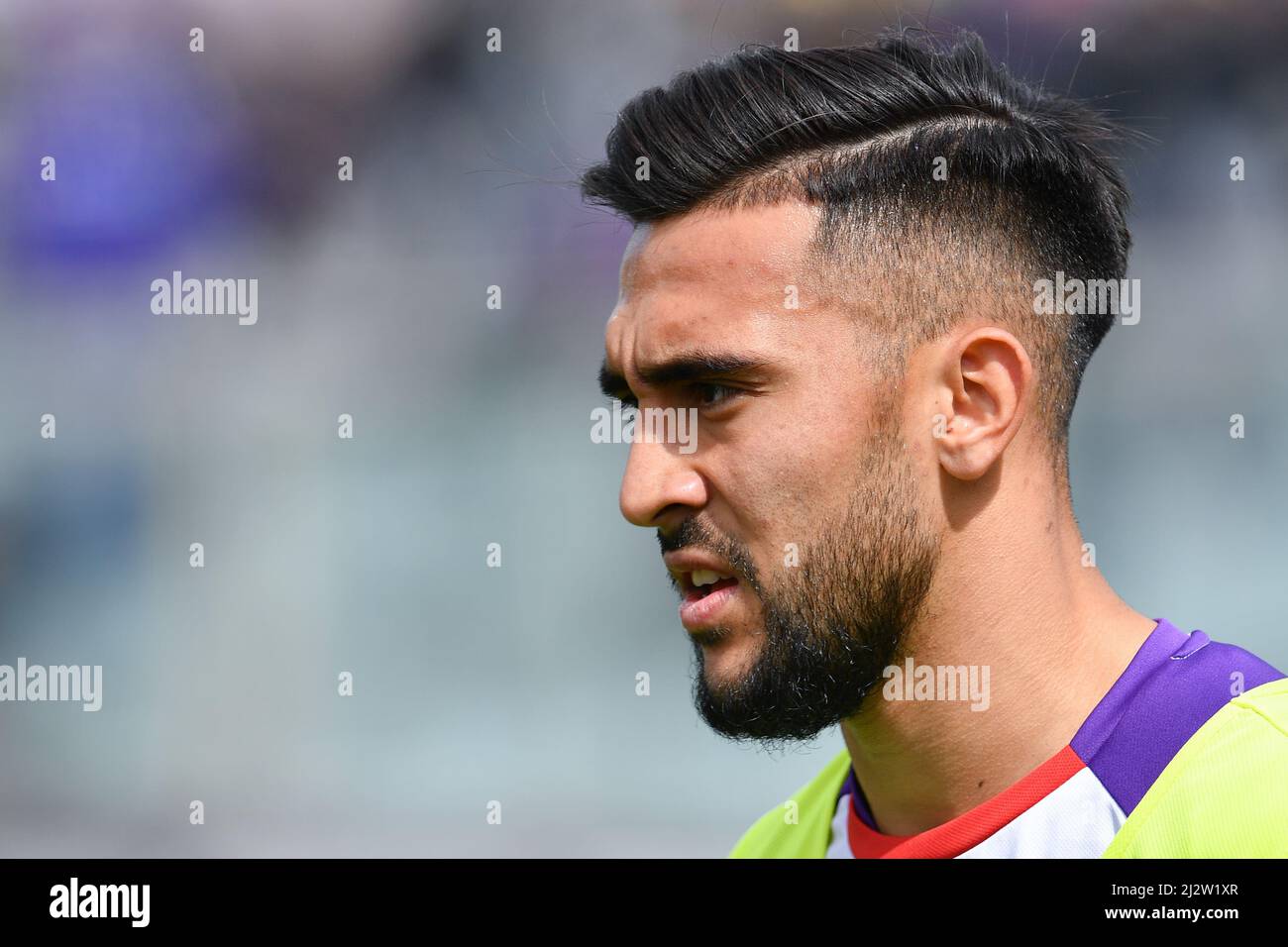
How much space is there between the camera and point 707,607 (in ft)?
8.45

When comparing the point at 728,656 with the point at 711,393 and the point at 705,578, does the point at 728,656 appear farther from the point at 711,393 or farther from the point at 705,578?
the point at 711,393

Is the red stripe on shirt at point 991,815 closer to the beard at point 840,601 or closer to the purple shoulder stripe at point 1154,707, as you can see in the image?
the purple shoulder stripe at point 1154,707

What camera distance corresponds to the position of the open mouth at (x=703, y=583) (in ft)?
8.49

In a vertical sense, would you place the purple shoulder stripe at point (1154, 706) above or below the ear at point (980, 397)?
below

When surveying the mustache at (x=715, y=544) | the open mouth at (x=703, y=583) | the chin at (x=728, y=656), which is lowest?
the chin at (x=728, y=656)

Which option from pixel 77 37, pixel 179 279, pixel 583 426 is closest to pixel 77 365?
pixel 179 279

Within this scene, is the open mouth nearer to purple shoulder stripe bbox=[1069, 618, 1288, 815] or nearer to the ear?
the ear

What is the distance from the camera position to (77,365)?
8.39m

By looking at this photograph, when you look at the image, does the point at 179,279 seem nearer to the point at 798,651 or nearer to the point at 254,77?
the point at 254,77

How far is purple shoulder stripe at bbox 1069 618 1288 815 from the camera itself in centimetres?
225

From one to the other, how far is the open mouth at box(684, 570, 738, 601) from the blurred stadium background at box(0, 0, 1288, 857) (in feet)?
17.1

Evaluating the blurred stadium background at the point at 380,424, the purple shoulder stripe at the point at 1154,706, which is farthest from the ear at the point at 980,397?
the blurred stadium background at the point at 380,424

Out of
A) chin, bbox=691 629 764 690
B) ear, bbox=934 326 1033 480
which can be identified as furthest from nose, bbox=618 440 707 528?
ear, bbox=934 326 1033 480

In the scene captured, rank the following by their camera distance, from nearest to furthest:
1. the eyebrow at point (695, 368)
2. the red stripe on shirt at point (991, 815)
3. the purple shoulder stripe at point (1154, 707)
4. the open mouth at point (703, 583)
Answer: the purple shoulder stripe at point (1154, 707)
the red stripe on shirt at point (991, 815)
the eyebrow at point (695, 368)
the open mouth at point (703, 583)
